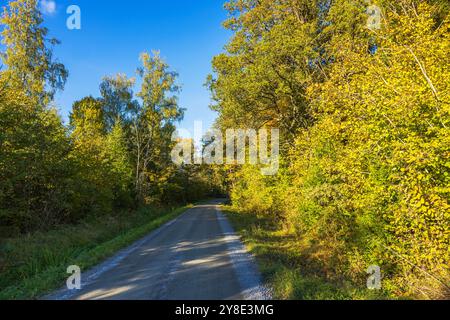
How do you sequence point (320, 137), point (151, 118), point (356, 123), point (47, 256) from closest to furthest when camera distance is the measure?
point (356, 123)
point (47, 256)
point (320, 137)
point (151, 118)

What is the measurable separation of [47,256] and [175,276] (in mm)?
5204

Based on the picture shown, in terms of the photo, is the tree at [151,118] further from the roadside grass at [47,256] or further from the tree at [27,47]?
the roadside grass at [47,256]

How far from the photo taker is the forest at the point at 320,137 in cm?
654

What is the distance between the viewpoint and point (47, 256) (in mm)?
9875

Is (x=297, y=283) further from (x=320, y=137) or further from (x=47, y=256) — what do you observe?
(x=47, y=256)

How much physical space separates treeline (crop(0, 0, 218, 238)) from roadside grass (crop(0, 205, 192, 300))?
170cm

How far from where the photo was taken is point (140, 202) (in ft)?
105

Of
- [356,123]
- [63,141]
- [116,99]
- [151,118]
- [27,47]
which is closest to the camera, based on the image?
[356,123]

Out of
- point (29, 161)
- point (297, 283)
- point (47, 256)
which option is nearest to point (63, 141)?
point (29, 161)

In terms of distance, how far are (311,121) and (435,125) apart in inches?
490

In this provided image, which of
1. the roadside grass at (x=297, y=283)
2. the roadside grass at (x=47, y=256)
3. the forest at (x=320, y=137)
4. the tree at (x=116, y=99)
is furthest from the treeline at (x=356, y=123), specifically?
the tree at (x=116, y=99)

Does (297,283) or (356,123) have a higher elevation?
(356,123)
